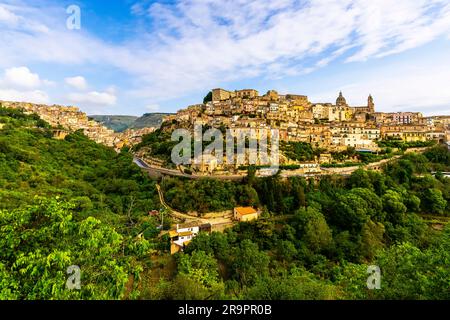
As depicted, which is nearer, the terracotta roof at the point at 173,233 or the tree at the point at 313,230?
the terracotta roof at the point at 173,233

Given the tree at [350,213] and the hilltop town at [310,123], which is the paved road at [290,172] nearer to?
the hilltop town at [310,123]

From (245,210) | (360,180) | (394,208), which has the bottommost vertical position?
(245,210)

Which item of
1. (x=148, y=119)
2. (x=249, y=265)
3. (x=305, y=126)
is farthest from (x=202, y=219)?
(x=148, y=119)

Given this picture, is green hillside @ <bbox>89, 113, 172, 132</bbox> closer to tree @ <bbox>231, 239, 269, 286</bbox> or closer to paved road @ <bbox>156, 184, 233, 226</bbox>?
paved road @ <bbox>156, 184, 233, 226</bbox>

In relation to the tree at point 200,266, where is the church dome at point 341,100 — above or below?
→ above

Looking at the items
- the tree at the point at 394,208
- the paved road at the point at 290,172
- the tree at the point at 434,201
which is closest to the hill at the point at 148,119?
the paved road at the point at 290,172

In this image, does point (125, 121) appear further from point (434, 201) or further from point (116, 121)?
point (434, 201)

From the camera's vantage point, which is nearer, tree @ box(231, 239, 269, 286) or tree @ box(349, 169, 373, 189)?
tree @ box(231, 239, 269, 286)

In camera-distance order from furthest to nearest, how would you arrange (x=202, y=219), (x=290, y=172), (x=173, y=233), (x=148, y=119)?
(x=148, y=119)
(x=290, y=172)
(x=202, y=219)
(x=173, y=233)

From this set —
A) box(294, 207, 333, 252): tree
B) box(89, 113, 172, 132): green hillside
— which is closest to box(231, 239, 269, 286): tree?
box(294, 207, 333, 252): tree

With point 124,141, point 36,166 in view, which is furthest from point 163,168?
point 124,141

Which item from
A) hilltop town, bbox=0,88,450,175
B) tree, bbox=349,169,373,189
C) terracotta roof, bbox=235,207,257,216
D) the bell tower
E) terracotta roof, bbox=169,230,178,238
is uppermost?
the bell tower

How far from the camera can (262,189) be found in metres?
25.9
